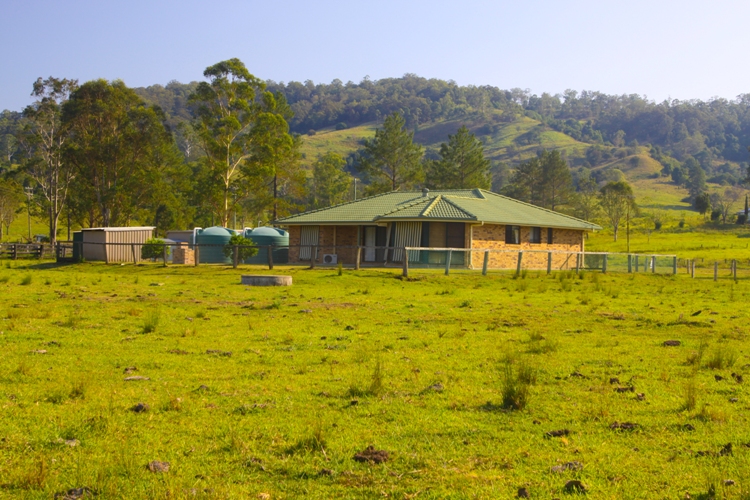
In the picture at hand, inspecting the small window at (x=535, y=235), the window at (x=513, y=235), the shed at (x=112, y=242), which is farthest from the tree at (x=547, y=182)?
the shed at (x=112, y=242)

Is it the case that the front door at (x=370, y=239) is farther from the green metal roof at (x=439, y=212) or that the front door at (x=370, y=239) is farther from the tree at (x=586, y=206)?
the tree at (x=586, y=206)

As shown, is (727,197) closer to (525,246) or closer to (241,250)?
(525,246)

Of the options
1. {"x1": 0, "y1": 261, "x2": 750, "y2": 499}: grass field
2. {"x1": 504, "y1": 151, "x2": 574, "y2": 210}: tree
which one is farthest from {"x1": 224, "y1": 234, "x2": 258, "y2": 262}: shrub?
{"x1": 504, "y1": 151, "x2": 574, "y2": 210}: tree

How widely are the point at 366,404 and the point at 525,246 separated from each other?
33714mm

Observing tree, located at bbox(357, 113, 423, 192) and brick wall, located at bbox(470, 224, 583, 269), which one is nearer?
brick wall, located at bbox(470, 224, 583, 269)

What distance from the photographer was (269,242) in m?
45.8

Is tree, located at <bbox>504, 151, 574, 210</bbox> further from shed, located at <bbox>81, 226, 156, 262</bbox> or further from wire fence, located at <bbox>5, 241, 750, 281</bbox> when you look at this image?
shed, located at <bbox>81, 226, 156, 262</bbox>

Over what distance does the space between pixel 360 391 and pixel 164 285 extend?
660 inches

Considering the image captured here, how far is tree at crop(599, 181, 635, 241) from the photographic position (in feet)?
271

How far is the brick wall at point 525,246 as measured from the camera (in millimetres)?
34281

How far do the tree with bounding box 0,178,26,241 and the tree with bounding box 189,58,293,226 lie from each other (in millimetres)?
29246

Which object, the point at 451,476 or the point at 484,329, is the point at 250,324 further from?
the point at 451,476

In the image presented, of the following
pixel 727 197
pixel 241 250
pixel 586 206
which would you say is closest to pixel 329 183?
pixel 586 206

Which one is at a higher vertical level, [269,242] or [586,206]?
[586,206]
